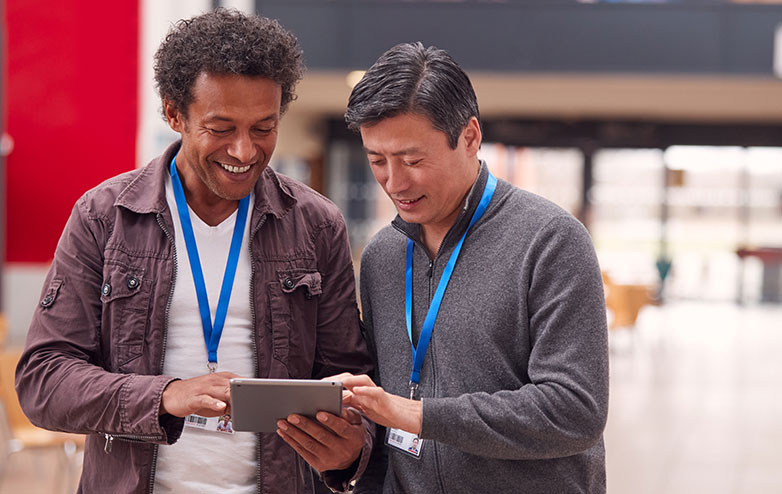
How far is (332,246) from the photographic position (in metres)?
2.08

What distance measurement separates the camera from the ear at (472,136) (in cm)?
191

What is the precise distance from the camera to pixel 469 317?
6.15 feet

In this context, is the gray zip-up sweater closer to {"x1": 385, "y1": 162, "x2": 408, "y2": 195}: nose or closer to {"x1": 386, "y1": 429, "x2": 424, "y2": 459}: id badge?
{"x1": 386, "y1": 429, "x2": 424, "y2": 459}: id badge

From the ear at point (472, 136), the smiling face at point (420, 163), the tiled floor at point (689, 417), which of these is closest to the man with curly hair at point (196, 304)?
the smiling face at point (420, 163)

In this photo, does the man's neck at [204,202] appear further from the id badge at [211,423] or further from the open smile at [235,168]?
the id badge at [211,423]

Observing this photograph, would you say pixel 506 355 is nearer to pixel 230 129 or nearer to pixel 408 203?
pixel 408 203

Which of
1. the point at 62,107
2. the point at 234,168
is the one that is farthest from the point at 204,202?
the point at 62,107

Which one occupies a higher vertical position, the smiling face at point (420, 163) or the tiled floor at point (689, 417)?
the smiling face at point (420, 163)

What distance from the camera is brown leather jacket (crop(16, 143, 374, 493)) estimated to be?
1784 mm

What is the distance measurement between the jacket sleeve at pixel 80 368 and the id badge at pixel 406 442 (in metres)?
0.46

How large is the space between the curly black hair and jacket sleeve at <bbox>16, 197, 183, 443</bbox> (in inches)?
12.8

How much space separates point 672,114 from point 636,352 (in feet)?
15.0

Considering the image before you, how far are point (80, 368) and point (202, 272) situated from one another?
311 mm

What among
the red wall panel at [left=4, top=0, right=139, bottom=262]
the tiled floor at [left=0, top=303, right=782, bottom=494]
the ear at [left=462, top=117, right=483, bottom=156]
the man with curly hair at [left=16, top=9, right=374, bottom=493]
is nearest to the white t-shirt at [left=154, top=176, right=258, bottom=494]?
the man with curly hair at [left=16, top=9, right=374, bottom=493]
